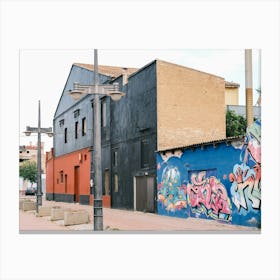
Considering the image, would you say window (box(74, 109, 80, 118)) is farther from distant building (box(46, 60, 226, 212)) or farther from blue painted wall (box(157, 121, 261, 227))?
blue painted wall (box(157, 121, 261, 227))

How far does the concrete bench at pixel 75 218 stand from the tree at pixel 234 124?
1604 centimetres

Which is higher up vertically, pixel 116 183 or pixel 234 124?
pixel 234 124

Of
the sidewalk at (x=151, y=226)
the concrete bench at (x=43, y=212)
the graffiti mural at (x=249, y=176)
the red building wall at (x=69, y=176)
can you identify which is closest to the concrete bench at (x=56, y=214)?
the sidewalk at (x=151, y=226)

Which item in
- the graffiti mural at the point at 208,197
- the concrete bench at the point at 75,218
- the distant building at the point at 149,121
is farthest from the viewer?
the distant building at the point at 149,121

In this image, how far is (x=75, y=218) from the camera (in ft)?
64.5

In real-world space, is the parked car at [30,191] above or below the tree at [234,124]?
below

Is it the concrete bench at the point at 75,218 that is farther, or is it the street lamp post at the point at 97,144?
the concrete bench at the point at 75,218

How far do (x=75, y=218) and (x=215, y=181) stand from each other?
5.84 metres

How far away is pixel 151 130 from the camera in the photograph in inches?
958

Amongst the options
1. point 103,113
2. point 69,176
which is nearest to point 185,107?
point 103,113

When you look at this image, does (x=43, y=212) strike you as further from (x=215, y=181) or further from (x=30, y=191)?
(x=30, y=191)

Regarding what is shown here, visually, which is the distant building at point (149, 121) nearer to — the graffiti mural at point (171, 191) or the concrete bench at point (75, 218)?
the graffiti mural at point (171, 191)

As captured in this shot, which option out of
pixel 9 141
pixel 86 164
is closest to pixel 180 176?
pixel 9 141

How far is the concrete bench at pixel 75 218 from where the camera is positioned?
19.4 m
